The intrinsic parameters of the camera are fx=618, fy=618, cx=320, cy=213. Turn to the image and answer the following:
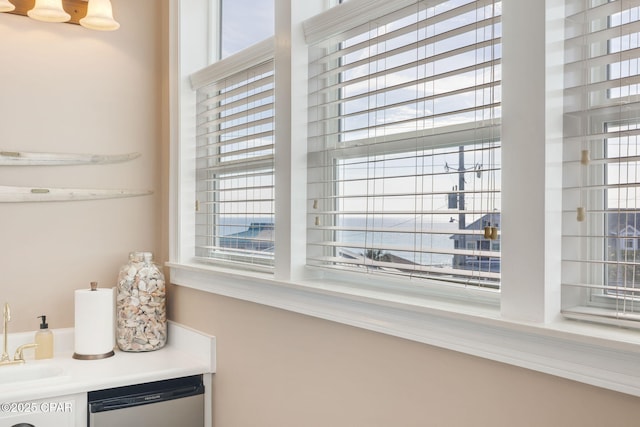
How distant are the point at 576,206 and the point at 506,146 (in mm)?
193

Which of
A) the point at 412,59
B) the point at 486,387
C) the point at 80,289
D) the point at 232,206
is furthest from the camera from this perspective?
the point at 80,289

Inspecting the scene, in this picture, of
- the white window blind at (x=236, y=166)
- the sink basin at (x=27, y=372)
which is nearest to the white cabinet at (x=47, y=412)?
the sink basin at (x=27, y=372)

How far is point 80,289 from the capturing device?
2.82 m

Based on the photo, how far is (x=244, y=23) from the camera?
103 inches

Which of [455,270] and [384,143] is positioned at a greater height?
[384,143]

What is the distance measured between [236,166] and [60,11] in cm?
97

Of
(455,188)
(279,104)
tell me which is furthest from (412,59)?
(279,104)

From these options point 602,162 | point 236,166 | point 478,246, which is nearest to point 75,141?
point 236,166

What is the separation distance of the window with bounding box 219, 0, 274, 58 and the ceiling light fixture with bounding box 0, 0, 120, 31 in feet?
1.54

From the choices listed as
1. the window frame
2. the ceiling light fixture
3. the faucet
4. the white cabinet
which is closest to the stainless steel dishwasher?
the white cabinet

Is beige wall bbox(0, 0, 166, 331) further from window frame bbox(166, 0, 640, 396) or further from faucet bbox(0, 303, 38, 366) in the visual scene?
window frame bbox(166, 0, 640, 396)

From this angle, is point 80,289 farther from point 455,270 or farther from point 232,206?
point 455,270

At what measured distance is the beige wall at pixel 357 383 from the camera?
49.5 inches

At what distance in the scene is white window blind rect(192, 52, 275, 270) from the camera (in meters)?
2.37
